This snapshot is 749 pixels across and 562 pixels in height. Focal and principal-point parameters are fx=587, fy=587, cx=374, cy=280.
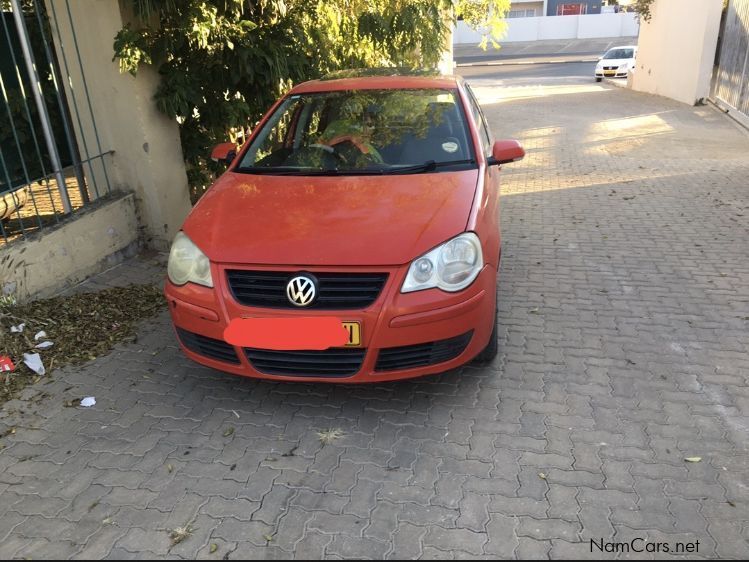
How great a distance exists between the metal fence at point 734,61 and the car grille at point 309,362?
1201 centimetres

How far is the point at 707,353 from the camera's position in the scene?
12.0 ft

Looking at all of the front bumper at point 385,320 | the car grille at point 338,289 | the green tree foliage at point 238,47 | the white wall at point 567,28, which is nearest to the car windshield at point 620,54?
the green tree foliage at point 238,47

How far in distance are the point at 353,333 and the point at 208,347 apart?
2.79 feet

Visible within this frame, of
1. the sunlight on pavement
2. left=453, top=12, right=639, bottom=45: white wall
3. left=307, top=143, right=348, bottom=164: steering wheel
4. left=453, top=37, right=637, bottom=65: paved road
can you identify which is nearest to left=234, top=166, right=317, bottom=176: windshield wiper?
left=307, top=143, right=348, bottom=164: steering wheel

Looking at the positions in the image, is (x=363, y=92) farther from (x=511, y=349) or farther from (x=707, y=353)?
(x=707, y=353)

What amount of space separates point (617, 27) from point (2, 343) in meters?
55.1

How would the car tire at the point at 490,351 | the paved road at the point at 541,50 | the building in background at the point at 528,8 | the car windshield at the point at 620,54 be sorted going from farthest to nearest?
the building in background at the point at 528,8, the paved road at the point at 541,50, the car windshield at the point at 620,54, the car tire at the point at 490,351

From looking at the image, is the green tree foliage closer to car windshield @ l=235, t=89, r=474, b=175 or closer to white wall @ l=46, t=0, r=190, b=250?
white wall @ l=46, t=0, r=190, b=250

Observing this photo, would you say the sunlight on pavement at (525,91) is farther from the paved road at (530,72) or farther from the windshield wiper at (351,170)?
the windshield wiper at (351,170)

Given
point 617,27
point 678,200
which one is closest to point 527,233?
point 678,200

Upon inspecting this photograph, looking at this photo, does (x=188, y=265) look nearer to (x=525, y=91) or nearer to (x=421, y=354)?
(x=421, y=354)

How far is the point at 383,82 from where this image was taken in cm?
447

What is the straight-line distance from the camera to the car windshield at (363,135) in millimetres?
3820

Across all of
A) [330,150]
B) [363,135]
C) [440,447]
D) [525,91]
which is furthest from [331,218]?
[525,91]
